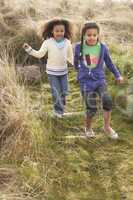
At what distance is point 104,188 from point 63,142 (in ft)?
Answer: 3.02

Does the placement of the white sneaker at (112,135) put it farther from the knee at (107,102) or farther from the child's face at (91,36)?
the child's face at (91,36)

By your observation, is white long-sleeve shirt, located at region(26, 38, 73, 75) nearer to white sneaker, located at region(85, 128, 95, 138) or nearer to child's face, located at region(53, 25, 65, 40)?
child's face, located at region(53, 25, 65, 40)

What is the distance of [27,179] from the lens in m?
4.18

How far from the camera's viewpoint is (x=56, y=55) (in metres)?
5.69

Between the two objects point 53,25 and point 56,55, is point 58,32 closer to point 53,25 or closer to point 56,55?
point 53,25

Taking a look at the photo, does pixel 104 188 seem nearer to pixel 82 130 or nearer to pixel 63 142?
A: pixel 63 142

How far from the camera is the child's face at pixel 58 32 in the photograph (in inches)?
220

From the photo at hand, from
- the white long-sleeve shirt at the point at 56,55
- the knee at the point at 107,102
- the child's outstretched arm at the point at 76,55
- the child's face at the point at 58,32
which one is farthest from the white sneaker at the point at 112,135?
the child's face at the point at 58,32

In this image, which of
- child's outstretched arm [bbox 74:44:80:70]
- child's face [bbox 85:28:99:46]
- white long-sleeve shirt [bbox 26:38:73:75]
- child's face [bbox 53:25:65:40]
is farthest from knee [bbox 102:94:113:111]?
child's face [bbox 53:25:65:40]

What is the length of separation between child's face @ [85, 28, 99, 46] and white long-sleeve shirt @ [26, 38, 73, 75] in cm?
48

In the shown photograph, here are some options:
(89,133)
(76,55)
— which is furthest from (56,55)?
(89,133)

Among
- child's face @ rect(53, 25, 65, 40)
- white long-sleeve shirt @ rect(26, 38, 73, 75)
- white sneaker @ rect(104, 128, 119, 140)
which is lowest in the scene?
white sneaker @ rect(104, 128, 119, 140)

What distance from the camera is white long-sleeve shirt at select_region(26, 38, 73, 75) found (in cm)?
567

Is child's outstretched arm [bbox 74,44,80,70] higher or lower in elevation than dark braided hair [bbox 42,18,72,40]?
lower
